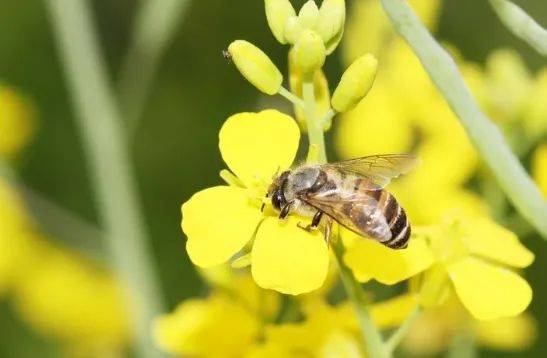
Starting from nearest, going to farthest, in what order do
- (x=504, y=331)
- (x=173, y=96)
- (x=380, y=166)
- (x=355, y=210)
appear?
1. (x=355, y=210)
2. (x=380, y=166)
3. (x=504, y=331)
4. (x=173, y=96)

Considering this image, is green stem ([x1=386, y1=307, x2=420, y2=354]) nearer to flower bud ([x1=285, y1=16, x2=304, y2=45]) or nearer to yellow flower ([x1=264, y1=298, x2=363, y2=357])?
yellow flower ([x1=264, y1=298, x2=363, y2=357])

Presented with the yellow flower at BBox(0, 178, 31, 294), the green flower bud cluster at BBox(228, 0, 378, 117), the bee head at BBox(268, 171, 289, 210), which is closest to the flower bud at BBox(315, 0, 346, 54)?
the green flower bud cluster at BBox(228, 0, 378, 117)

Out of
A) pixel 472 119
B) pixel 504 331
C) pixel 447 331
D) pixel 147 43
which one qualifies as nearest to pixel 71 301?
pixel 147 43

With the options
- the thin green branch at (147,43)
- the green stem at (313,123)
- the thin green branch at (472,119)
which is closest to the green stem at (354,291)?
the green stem at (313,123)

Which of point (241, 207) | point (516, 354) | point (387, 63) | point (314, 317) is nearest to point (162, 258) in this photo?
point (516, 354)

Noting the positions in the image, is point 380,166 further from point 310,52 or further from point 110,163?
point 110,163

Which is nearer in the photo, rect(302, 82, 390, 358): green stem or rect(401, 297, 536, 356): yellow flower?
rect(302, 82, 390, 358): green stem
